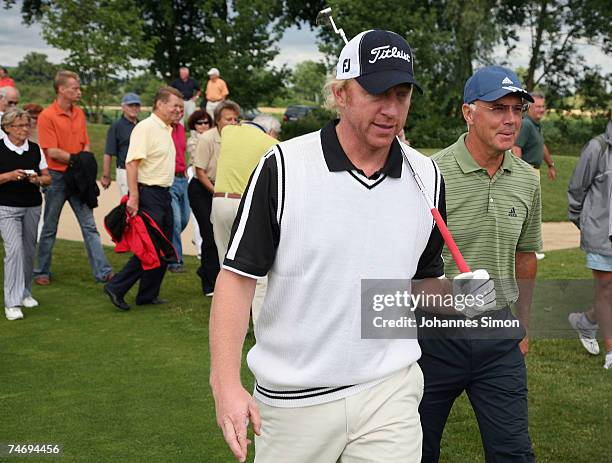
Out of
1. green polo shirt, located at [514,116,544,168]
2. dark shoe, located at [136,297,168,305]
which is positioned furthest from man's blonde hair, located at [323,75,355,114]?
green polo shirt, located at [514,116,544,168]

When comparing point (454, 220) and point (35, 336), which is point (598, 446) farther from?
point (35, 336)

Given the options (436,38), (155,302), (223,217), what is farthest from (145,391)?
(436,38)

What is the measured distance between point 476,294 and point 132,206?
618 centimetres

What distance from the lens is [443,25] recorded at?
43344mm

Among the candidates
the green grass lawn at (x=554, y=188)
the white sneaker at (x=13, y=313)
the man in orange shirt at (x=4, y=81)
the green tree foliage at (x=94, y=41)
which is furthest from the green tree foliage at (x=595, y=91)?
the white sneaker at (x=13, y=313)

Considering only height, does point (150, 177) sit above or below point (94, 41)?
below

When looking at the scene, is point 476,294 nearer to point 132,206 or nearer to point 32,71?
point 132,206

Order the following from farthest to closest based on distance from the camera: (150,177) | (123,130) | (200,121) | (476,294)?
(123,130)
(200,121)
(150,177)
(476,294)

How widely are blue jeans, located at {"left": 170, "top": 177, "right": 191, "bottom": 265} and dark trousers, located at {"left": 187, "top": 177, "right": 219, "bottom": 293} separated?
4.13 ft

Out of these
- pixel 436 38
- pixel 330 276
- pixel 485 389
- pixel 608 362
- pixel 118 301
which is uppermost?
pixel 436 38

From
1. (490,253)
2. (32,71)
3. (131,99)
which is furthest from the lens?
(32,71)

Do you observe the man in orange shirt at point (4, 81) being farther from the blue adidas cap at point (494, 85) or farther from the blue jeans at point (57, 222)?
the blue adidas cap at point (494, 85)

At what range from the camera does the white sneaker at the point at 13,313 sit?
907 centimetres

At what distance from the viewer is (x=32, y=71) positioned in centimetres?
5075
